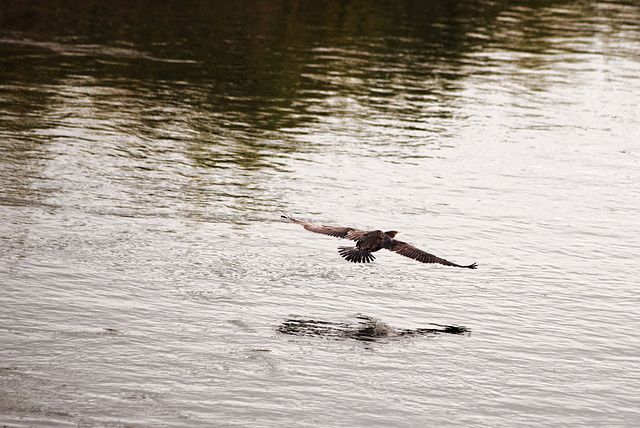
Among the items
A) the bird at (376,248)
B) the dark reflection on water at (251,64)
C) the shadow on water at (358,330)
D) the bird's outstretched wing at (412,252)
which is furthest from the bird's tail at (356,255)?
the dark reflection on water at (251,64)

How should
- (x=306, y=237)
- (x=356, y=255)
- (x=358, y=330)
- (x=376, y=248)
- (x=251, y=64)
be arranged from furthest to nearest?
(x=251, y=64) < (x=306, y=237) < (x=376, y=248) < (x=356, y=255) < (x=358, y=330)

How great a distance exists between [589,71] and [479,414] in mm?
33619

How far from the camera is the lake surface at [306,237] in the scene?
14156mm

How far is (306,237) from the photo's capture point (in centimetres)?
2139

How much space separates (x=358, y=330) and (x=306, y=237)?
5.44 metres

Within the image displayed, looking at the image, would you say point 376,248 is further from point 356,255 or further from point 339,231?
point 339,231

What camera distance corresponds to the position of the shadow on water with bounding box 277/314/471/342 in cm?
1597

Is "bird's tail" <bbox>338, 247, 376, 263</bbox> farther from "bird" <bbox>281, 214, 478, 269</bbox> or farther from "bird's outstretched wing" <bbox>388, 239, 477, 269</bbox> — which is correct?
"bird's outstretched wing" <bbox>388, 239, 477, 269</bbox>

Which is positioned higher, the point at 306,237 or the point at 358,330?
the point at 306,237

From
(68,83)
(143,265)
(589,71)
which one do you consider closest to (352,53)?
(589,71)

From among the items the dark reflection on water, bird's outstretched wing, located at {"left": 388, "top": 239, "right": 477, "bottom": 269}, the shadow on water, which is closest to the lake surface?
the shadow on water

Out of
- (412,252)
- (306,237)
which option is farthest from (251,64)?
(412,252)

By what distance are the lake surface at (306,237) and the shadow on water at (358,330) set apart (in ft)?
0.18

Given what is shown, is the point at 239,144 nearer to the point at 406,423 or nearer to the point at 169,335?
the point at 169,335
